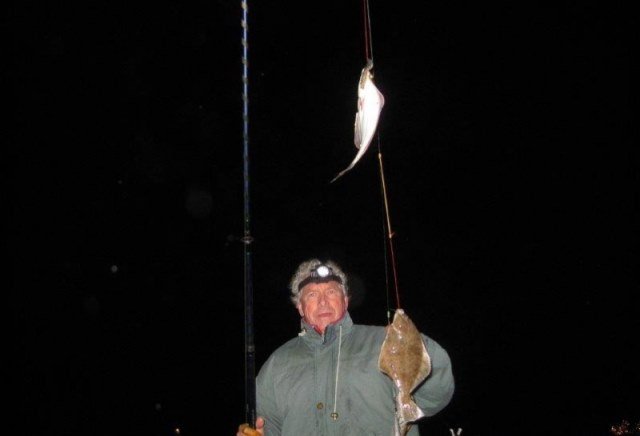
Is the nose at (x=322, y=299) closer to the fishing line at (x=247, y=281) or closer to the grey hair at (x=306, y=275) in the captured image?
the grey hair at (x=306, y=275)

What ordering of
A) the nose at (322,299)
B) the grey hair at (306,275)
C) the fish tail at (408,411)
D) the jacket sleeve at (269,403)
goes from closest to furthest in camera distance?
the fish tail at (408,411) → the jacket sleeve at (269,403) → the nose at (322,299) → the grey hair at (306,275)

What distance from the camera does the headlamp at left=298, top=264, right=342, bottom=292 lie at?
10.5ft

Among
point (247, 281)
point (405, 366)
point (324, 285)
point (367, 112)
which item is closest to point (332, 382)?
point (405, 366)

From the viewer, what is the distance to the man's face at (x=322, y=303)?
3.00 meters

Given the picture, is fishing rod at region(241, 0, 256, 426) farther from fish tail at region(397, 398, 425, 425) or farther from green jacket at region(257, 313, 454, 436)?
fish tail at region(397, 398, 425, 425)

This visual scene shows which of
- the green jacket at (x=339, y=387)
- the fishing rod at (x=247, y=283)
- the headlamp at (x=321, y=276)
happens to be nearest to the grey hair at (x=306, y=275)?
the headlamp at (x=321, y=276)

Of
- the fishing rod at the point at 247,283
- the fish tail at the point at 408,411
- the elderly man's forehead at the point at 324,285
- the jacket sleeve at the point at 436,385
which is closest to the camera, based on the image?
the fish tail at the point at 408,411

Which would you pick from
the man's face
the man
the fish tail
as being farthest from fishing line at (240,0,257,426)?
the fish tail

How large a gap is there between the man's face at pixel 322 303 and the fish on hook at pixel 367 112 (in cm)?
94

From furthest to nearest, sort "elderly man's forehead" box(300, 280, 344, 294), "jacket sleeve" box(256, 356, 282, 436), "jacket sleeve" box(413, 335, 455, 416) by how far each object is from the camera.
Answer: "elderly man's forehead" box(300, 280, 344, 294) < "jacket sleeve" box(256, 356, 282, 436) < "jacket sleeve" box(413, 335, 455, 416)

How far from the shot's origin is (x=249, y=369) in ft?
8.90

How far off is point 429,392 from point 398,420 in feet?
0.96

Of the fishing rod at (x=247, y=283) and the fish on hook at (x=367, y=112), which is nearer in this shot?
the fish on hook at (x=367, y=112)

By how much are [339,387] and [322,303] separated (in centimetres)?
57
